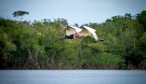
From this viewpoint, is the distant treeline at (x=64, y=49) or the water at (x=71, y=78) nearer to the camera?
the water at (x=71, y=78)

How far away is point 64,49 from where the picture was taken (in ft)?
156

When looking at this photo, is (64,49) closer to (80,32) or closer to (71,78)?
(71,78)

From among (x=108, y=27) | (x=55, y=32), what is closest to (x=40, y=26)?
(x=55, y=32)

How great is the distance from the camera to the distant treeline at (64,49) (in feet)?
150

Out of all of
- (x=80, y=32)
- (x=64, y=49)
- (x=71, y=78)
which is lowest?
(x=71, y=78)

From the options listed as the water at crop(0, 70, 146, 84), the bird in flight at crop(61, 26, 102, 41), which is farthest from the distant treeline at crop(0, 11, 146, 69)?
the bird in flight at crop(61, 26, 102, 41)

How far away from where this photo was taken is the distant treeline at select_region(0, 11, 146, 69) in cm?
4575

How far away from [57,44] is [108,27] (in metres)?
8.04

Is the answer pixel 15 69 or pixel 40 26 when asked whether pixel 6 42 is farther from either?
pixel 40 26

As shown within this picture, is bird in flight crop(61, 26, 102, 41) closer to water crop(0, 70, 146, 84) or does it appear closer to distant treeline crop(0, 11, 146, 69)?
water crop(0, 70, 146, 84)

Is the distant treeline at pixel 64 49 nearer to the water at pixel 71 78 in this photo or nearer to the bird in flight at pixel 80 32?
the water at pixel 71 78

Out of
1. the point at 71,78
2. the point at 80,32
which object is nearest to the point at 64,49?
the point at 71,78

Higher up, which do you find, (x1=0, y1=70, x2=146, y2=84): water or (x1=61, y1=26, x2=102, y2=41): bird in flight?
(x1=61, y1=26, x2=102, y2=41): bird in flight

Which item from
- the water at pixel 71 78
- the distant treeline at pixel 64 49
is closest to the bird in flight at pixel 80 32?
the water at pixel 71 78
